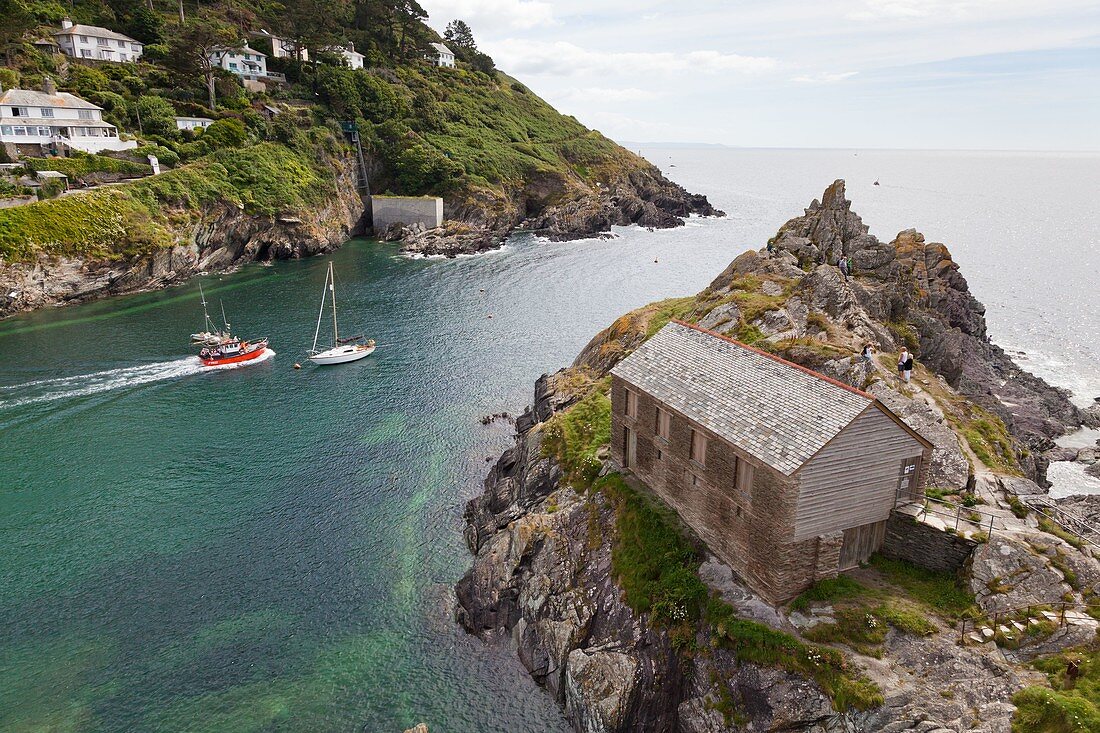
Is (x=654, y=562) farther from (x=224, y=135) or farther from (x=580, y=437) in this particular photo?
(x=224, y=135)

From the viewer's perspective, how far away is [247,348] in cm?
6906

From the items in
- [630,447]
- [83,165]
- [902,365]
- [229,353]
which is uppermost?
[83,165]

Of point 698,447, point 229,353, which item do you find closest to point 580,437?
point 698,447

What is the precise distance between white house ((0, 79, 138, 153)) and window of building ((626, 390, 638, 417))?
105516 millimetres

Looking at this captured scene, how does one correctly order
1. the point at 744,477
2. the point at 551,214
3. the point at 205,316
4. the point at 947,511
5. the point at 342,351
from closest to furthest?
the point at 744,477, the point at 947,511, the point at 342,351, the point at 205,316, the point at 551,214

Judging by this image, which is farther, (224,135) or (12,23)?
(224,135)

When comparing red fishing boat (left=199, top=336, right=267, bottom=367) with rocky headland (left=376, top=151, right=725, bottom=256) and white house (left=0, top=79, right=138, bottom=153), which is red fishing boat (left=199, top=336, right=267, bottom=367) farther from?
rocky headland (left=376, top=151, right=725, bottom=256)

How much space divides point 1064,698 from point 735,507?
1160 centimetres

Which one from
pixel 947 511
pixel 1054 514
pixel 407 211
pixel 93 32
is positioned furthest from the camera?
pixel 407 211

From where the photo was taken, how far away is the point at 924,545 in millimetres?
25891

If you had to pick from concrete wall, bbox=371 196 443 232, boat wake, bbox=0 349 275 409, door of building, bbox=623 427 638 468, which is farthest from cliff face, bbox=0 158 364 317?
door of building, bbox=623 427 638 468

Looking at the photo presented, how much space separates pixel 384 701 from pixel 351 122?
143983 millimetres

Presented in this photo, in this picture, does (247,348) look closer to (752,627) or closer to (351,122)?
(752,627)

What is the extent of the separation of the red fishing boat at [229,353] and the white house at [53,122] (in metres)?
56.0
